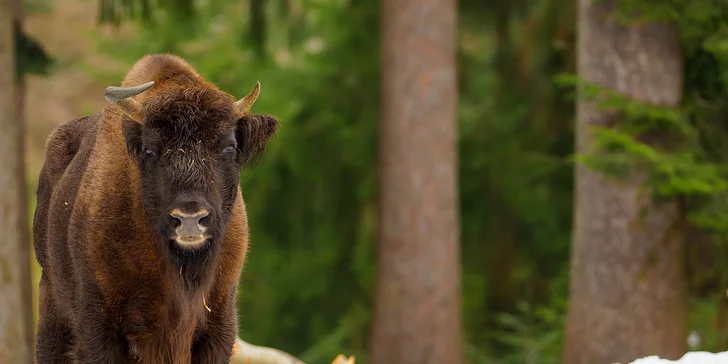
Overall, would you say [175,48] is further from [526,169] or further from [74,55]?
[74,55]

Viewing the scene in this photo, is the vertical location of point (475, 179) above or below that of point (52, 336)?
above

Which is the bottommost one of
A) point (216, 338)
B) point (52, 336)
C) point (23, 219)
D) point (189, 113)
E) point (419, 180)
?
point (52, 336)

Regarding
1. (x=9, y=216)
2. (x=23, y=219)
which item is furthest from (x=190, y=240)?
(x=23, y=219)

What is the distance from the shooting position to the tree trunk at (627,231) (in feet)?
33.3

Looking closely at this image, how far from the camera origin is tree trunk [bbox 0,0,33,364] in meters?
8.91

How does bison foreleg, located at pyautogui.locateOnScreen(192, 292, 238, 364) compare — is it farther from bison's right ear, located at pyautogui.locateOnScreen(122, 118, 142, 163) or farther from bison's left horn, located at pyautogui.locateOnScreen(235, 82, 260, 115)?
bison's left horn, located at pyautogui.locateOnScreen(235, 82, 260, 115)

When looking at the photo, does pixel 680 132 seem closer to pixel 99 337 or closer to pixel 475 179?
pixel 475 179

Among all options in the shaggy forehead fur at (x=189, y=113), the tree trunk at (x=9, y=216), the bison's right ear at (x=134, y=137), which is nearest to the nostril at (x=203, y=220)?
the shaggy forehead fur at (x=189, y=113)

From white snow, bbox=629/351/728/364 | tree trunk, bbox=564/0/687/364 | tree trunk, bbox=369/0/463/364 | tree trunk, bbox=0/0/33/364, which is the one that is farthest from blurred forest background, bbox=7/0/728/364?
white snow, bbox=629/351/728/364

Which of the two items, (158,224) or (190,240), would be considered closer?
(190,240)

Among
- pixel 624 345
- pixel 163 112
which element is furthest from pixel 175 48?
pixel 163 112

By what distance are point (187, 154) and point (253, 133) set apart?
53 cm

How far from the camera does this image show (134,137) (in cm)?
551

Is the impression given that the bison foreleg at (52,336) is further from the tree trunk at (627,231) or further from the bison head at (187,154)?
the tree trunk at (627,231)
